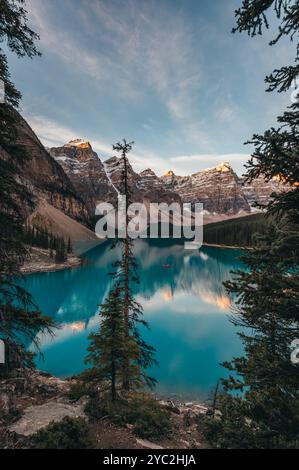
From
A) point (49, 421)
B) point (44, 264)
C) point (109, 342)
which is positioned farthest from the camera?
point (44, 264)

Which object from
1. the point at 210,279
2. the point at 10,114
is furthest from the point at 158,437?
the point at 210,279

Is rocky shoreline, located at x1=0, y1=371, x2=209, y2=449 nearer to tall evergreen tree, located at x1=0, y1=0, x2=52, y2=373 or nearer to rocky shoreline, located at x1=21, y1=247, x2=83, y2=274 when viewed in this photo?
tall evergreen tree, located at x1=0, y1=0, x2=52, y2=373

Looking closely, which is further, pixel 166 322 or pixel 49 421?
pixel 166 322

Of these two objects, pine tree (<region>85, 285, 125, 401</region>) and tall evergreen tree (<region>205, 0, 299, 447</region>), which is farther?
pine tree (<region>85, 285, 125, 401</region>)

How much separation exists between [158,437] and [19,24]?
44.6ft

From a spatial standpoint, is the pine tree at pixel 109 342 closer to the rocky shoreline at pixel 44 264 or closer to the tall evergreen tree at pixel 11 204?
the tall evergreen tree at pixel 11 204

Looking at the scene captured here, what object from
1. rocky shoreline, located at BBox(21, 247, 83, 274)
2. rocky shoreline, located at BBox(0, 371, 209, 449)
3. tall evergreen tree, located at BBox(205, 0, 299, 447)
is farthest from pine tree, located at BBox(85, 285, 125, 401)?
rocky shoreline, located at BBox(21, 247, 83, 274)

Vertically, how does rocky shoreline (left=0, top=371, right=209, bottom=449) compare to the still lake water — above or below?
above

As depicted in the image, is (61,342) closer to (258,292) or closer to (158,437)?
(158,437)

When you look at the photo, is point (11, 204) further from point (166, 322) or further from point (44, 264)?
point (44, 264)

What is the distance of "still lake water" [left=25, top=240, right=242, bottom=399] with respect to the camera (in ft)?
71.5

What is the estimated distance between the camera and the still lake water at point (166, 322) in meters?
21.8

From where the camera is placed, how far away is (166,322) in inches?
1363

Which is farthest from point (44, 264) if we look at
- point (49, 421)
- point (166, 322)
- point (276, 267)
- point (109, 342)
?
point (276, 267)
